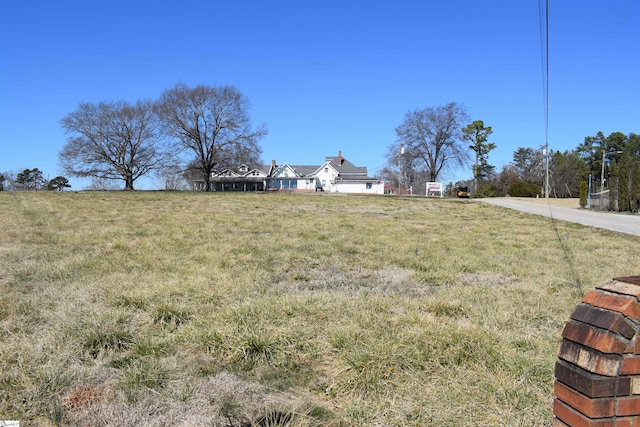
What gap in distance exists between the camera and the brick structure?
153cm

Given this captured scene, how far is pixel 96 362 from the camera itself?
3.02 meters

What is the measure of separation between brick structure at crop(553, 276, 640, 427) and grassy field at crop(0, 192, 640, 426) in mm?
838

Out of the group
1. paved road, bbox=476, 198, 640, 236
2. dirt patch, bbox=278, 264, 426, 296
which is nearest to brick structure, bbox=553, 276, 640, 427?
dirt patch, bbox=278, 264, 426, 296

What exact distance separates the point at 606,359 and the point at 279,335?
7.94ft

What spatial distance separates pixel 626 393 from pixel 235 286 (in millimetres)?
4195

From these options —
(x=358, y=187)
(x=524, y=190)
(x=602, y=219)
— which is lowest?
(x=602, y=219)

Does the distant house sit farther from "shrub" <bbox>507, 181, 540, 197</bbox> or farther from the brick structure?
the brick structure

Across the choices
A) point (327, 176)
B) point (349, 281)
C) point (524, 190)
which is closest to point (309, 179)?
point (327, 176)

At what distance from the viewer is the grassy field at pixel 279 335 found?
8.05 feet

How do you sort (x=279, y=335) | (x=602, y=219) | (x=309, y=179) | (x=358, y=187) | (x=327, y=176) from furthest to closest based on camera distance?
1. (x=327, y=176)
2. (x=309, y=179)
3. (x=358, y=187)
4. (x=602, y=219)
5. (x=279, y=335)

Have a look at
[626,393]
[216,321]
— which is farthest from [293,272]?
[626,393]

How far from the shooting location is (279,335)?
Answer: 344 cm

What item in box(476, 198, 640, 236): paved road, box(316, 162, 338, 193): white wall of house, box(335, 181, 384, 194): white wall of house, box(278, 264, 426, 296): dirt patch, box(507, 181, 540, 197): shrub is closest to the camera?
box(278, 264, 426, 296): dirt patch

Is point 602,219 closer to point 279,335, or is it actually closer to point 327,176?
point 279,335
